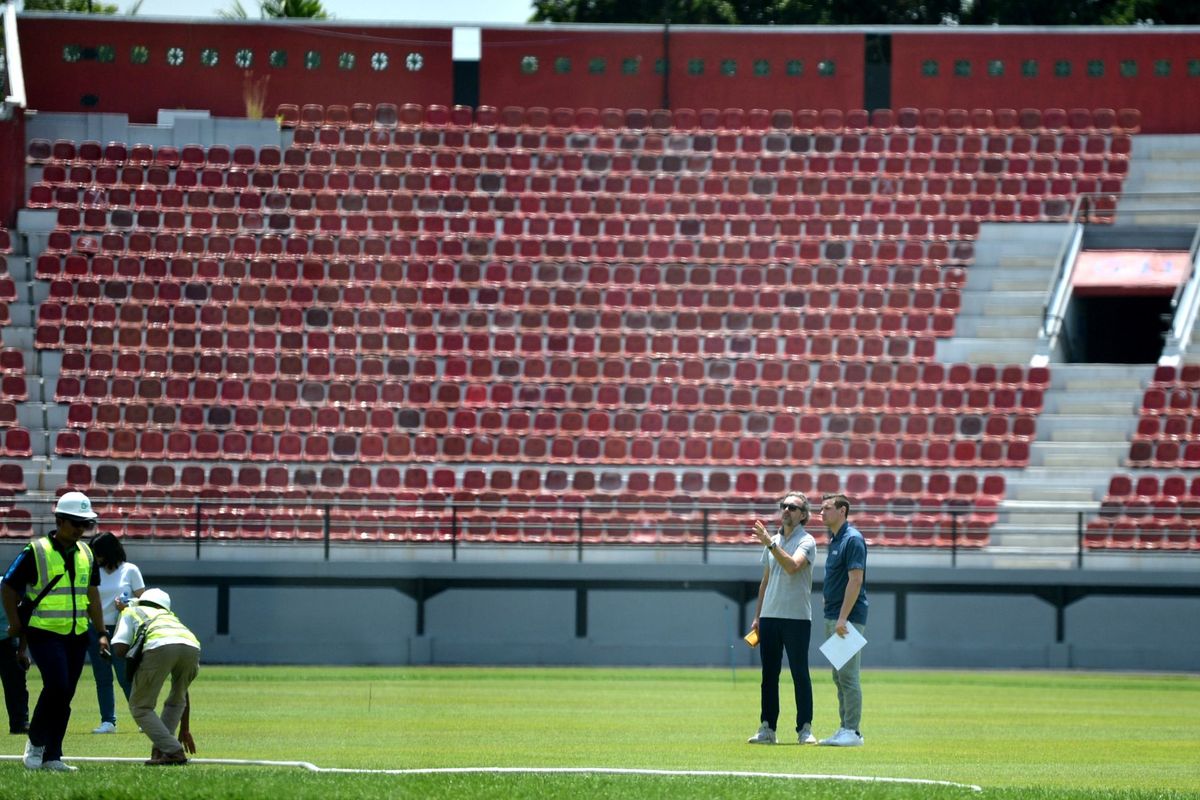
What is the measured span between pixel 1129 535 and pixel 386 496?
9.99 meters

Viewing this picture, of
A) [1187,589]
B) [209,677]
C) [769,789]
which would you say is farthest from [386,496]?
[769,789]

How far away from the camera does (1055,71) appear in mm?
33594

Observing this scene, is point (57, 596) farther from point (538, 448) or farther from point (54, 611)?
point (538, 448)

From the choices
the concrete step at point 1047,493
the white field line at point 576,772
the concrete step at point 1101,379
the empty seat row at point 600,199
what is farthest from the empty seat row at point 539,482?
the white field line at point 576,772

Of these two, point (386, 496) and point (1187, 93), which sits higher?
point (1187, 93)

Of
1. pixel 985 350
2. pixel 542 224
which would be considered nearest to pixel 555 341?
pixel 542 224

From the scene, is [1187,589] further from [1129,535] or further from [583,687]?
[583,687]

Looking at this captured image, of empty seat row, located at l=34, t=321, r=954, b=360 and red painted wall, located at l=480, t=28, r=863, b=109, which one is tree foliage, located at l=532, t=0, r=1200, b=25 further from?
empty seat row, located at l=34, t=321, r=954, b=360

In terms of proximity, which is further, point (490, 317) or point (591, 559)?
point (490, 317)

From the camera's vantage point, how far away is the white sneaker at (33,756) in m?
11.2

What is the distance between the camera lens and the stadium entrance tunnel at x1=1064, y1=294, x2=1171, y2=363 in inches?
1208

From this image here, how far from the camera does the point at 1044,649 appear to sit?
74.6 feet

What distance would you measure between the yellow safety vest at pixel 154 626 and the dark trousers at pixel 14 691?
2720mm

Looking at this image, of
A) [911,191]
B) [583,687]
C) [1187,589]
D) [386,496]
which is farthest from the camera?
[911,191]
